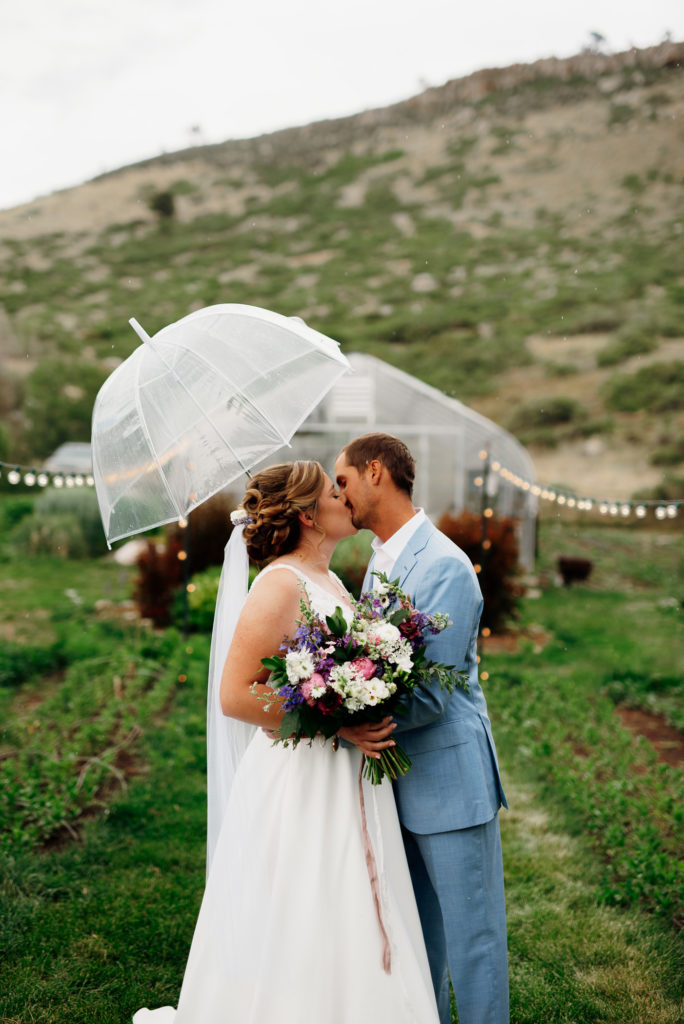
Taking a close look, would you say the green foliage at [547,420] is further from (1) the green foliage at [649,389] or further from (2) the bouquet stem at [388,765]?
(2) the bouquet stem at [388,765]

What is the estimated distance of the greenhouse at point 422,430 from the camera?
13.4m

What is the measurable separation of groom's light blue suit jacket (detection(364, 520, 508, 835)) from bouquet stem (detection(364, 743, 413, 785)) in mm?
72

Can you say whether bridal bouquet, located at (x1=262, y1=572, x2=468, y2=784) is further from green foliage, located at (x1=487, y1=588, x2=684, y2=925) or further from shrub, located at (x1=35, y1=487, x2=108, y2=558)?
shrub, located at (x1=35, y1=487, x2=108, y2=558)

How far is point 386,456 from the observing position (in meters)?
2.71

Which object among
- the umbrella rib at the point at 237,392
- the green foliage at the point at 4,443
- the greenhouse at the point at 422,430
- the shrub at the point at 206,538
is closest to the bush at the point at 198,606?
the shrub at the point at 206,538

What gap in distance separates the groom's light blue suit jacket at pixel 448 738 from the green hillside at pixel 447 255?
21071 millimetres

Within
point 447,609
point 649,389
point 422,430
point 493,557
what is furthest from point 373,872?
point 649,389

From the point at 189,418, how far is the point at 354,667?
111cm

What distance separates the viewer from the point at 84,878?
4215 mm

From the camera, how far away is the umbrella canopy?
2.73 meters

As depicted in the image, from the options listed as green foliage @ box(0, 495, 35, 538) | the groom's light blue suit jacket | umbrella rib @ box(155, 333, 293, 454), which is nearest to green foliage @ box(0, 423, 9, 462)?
green foliage @ box(0, 495, 35, 538)

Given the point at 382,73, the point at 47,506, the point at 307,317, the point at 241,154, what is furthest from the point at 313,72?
the point at 47,506

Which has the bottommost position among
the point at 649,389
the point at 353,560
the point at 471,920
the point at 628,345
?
the point at 353,560

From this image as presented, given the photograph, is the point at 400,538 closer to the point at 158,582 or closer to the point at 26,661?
the point at 26,661
